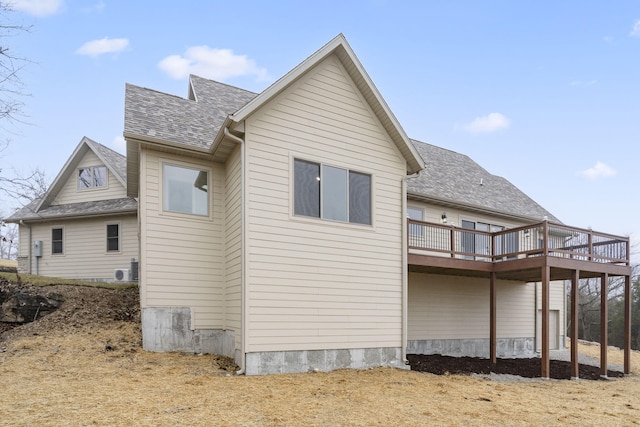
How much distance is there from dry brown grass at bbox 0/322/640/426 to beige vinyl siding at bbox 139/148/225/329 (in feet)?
4.03

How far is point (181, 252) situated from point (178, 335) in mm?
1899

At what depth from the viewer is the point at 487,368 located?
12.5 metres

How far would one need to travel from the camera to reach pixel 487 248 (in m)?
15.7

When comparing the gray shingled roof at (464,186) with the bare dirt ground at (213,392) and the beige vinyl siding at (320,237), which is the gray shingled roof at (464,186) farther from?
the bare dirt ground at (213,392)

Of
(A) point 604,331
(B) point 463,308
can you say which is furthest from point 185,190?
(A) point 604,331

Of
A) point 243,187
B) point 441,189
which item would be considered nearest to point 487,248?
point 441,189

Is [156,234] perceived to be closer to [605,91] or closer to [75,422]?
[75,422]

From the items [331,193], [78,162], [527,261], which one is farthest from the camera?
[78,162]

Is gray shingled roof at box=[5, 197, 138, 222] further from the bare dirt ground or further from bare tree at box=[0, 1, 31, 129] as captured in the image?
the bare dirt ground

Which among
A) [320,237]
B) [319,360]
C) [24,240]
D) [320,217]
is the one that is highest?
[320,217]

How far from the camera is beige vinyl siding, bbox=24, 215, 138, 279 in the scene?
17.5m

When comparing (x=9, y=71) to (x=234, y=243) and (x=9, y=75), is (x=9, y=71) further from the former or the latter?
(x=234, y=243)

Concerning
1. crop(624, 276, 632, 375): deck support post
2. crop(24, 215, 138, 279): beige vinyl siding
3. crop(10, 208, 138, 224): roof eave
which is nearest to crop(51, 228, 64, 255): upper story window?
crop(24, 215, 138, 279): beige vinyl siding

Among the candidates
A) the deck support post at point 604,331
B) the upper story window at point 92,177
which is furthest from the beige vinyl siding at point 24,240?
the deck support post at point 604,331
